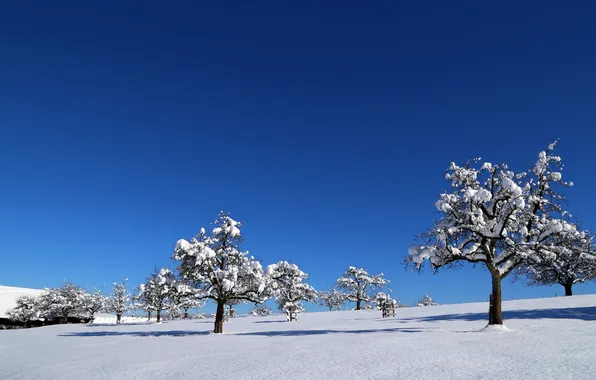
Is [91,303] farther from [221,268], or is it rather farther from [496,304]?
[496,304]

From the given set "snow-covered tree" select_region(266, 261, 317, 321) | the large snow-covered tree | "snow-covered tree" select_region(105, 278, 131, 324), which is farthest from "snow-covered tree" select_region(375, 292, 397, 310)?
"snow-covered tree" select_region(105, 278, 131, 324)

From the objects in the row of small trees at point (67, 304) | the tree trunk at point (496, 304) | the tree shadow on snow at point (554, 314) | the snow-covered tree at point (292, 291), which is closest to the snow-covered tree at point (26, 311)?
the row of small trees at point (67, 304)

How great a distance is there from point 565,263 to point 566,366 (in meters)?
48.9

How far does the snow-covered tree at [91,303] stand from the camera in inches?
2908

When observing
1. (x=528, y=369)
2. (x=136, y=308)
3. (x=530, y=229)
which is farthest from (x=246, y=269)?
(x=136, y=308)

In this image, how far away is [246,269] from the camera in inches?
1130

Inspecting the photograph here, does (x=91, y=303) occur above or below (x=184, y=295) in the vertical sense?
below

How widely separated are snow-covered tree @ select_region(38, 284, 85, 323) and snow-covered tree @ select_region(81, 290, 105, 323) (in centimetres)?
88

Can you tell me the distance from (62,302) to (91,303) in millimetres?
7294

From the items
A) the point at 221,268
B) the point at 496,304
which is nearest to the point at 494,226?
the point at 496,304

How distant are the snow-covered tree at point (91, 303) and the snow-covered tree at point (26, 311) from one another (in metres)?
8.88

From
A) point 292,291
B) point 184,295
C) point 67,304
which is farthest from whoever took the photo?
point 67,304

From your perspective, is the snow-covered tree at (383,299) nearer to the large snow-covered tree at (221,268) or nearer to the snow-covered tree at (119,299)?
the large snow-covered tree at (221,268)

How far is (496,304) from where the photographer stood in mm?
20312
